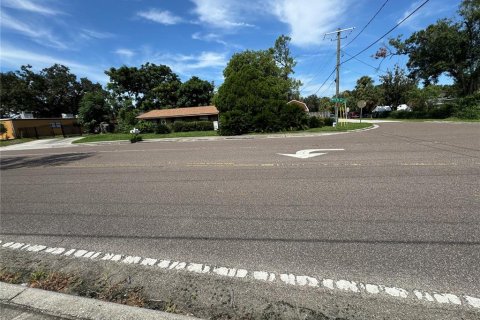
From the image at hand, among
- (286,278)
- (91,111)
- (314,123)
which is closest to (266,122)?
(314,123)

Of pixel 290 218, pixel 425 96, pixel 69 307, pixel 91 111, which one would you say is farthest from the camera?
pixel 425 96

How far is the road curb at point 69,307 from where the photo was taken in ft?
7.32

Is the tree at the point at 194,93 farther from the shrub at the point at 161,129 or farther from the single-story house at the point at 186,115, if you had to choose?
the shrub at the point at 161,129

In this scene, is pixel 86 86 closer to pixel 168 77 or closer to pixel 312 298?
pixel 168 77

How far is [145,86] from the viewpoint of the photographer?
170ft

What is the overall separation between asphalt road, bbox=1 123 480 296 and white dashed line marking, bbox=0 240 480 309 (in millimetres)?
98

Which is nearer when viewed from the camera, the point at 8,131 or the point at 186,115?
the point at 8,131

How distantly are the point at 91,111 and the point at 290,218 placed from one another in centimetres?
4545

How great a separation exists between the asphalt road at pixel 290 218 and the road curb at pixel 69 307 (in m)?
0.95

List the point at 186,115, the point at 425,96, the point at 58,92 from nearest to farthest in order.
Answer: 1. the point at 186,115
2. the point at 425,96
3. the point at 58,92

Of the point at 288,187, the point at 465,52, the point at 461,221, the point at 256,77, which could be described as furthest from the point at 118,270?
the point at 465,52

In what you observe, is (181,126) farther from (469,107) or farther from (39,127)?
(469,107)

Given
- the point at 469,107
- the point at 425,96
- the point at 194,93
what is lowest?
the point at 469,107

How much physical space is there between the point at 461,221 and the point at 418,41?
139 feet
